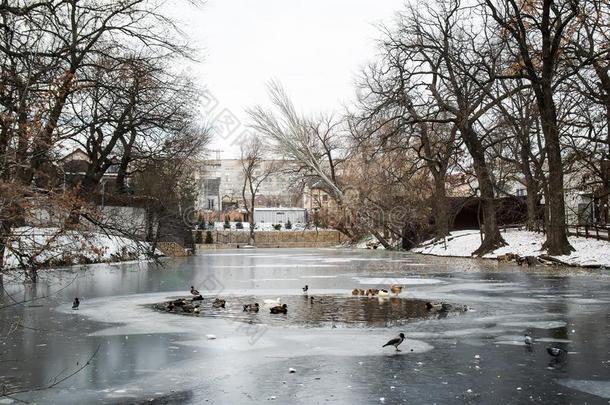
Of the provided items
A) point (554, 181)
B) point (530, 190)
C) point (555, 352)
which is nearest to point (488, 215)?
point (530, 190)

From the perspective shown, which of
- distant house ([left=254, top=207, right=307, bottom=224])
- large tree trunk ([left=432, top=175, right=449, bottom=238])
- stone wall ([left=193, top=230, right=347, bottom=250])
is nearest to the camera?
large tree trunk ([left=432, top=175, right=449, bottom=238])

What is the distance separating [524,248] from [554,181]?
6.95m

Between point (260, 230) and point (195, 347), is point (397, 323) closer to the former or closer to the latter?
point (195, 347)

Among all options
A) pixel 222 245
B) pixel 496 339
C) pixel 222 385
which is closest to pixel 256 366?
pixel 222 385

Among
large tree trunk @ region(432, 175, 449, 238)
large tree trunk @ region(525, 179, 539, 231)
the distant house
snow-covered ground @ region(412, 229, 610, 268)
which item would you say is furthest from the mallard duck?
the distant house

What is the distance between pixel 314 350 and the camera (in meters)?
10.2

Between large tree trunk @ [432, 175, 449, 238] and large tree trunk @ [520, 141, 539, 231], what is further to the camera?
large tree trunk @ [432, 175, 449, 238]

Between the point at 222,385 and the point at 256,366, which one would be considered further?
the point at 256,366

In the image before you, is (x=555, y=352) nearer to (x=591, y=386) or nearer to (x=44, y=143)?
(x=591, y=386)

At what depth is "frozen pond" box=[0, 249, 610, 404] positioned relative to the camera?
7.66 m

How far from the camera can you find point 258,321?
13547mm

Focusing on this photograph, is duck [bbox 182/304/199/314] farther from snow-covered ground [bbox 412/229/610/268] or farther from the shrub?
the shrub

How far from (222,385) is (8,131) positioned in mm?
4197

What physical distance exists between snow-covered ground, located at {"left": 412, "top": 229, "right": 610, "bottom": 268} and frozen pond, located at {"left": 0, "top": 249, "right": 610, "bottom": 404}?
43.8ft
